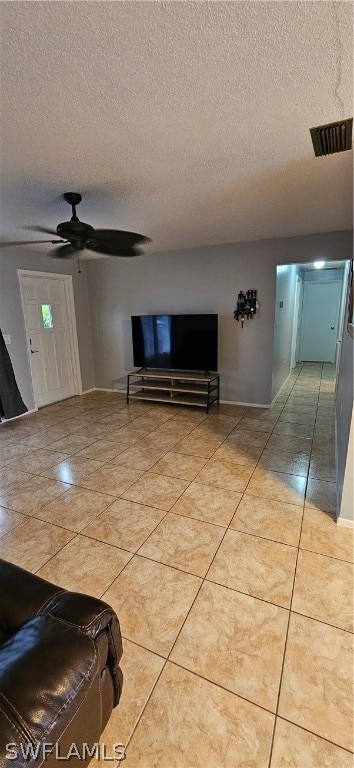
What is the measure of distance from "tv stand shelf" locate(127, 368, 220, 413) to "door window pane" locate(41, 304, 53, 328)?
1478 mm

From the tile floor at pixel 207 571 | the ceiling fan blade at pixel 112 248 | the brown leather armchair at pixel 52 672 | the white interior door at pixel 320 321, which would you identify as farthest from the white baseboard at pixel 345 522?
the white interior door at pixel 320 321

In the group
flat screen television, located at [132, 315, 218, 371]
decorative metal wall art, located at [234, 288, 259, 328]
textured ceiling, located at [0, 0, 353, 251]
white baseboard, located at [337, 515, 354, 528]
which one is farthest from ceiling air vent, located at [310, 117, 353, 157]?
flat screen television, located at [132, 315, 218, 371]

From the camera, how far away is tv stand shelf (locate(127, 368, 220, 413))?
14.8 ft

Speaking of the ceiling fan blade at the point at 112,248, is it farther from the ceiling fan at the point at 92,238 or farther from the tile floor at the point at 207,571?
the tile floor at the point at 207,571

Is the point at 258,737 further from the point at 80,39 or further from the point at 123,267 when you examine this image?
the point at 123,267

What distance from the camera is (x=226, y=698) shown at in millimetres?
1209

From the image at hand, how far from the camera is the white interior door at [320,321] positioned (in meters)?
7.36

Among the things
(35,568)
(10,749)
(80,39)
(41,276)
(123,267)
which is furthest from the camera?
(123,267)

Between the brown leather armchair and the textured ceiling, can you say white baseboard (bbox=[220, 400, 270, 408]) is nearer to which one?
the textured ceiling

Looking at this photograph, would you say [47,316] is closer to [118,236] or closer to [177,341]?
[177,341]

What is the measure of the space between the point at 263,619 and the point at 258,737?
44 centimetres

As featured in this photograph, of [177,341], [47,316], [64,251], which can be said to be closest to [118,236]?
[64,251]

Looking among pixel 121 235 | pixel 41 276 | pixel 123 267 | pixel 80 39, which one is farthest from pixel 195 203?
pixel 41 276

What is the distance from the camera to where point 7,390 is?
4.22m
